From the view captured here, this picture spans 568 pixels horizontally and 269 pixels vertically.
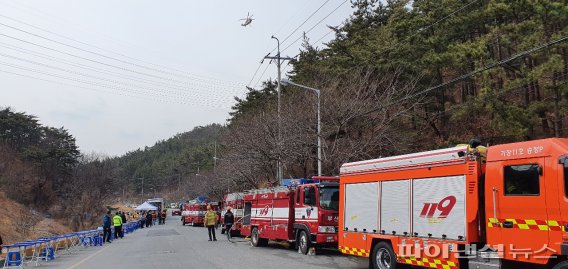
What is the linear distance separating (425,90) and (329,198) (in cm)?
670

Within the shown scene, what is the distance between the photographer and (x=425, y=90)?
67.3 feet

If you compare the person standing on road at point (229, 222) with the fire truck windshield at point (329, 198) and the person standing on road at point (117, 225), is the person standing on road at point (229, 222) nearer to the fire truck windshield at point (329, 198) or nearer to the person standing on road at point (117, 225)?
the person standing on road at point (117, 225)

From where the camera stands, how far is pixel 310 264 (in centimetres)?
1435

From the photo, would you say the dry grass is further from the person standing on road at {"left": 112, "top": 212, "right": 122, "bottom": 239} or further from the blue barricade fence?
the blue barricade fence

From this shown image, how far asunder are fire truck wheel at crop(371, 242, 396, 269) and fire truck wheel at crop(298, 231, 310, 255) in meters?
5.61

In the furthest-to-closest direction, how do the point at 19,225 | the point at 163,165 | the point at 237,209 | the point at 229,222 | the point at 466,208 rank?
1. the point at 163,165
2. the point at 19,225
3. the point at 237,209
4. the point at 229,222
5. the point at 466,208

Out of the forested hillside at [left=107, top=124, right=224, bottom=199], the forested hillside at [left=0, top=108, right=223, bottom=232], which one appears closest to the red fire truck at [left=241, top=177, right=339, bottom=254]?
the forested hillside at [left=0, top=108, right=223, bottom=232]

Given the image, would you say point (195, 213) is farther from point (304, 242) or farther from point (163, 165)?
point (163, 165)

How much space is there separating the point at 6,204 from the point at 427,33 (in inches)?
1760

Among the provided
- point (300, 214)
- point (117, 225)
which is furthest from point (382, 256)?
point (117, 225)

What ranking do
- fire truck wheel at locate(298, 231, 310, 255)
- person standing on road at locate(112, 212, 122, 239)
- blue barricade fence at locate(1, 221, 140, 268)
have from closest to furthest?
blue barricade fence at locate(1, 221, 140, 268) < fire truck wheel at locate(298, 231, 310, 255) < person standing on road at locate(112, 212, 122, 239)

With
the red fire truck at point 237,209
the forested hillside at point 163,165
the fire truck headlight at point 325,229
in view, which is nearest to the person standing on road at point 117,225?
the red fire truck at point 237,209

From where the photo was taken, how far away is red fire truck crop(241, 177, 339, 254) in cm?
1695

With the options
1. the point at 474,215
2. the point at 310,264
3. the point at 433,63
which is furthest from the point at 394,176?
the point at 433,63
